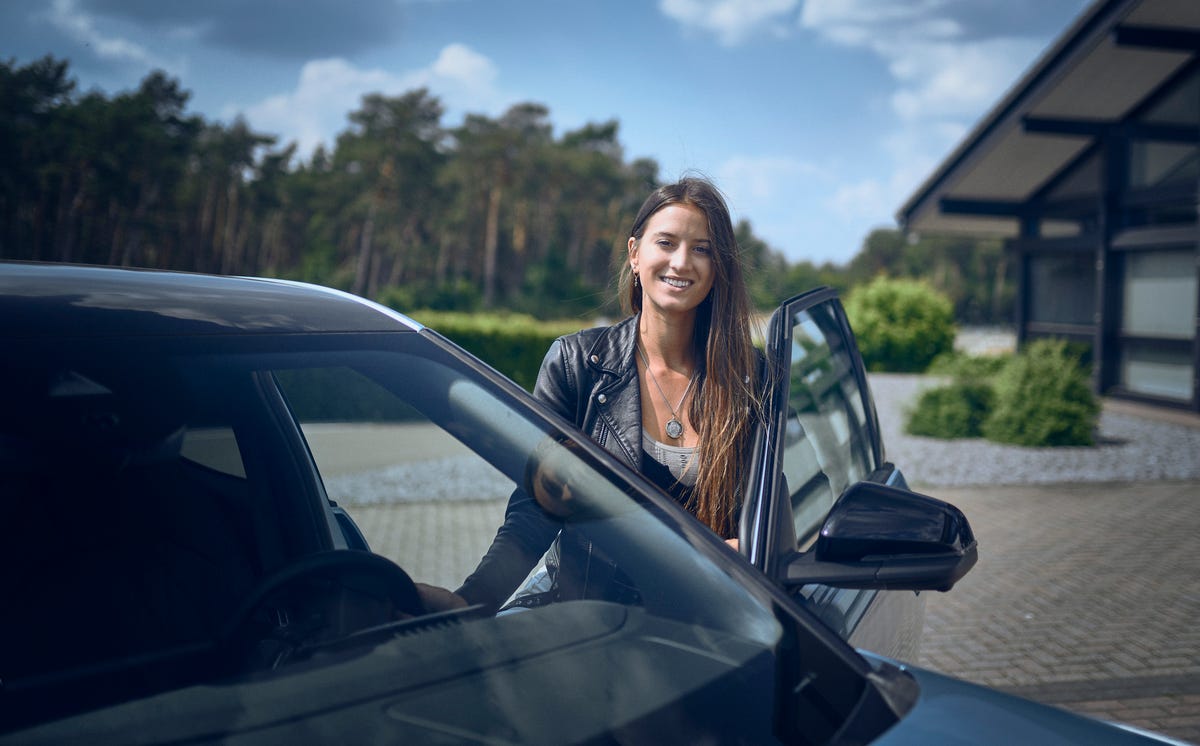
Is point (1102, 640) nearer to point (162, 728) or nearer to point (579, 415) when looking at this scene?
point (579, 415)

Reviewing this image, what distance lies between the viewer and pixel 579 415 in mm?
2633

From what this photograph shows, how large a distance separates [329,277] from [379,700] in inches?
2141

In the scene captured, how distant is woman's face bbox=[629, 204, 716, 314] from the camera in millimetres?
2609

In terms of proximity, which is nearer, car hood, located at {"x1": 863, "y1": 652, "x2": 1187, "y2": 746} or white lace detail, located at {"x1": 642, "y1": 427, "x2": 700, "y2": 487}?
car hood, located at {"x1": 863, "y1": 652, "x2": 1187, "y2": 746}

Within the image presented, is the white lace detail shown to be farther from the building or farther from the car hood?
the building

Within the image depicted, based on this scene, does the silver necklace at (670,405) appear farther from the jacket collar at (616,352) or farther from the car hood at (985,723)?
the car hood at (985,723)

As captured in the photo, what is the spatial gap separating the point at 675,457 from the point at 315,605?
1373 millimetres

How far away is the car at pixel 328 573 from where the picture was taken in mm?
1127

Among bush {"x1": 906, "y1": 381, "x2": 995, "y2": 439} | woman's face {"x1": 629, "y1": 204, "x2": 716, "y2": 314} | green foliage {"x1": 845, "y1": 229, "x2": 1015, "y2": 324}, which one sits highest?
green foliage {"x1": 845, "y1": 229, "x2": 1015, "y2": 324}

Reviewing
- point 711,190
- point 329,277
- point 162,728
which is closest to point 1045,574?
point 711,190

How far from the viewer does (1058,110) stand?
1589 cm

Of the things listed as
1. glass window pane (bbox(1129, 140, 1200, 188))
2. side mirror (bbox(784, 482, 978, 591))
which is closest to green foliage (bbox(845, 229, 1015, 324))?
glass window pane (bbox(1129, 140, 1200, 188))

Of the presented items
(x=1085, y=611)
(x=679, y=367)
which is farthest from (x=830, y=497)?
(x=1085, y=611)

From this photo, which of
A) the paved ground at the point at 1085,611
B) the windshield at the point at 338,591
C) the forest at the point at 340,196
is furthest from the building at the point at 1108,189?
the windshield at the point at 338,591
